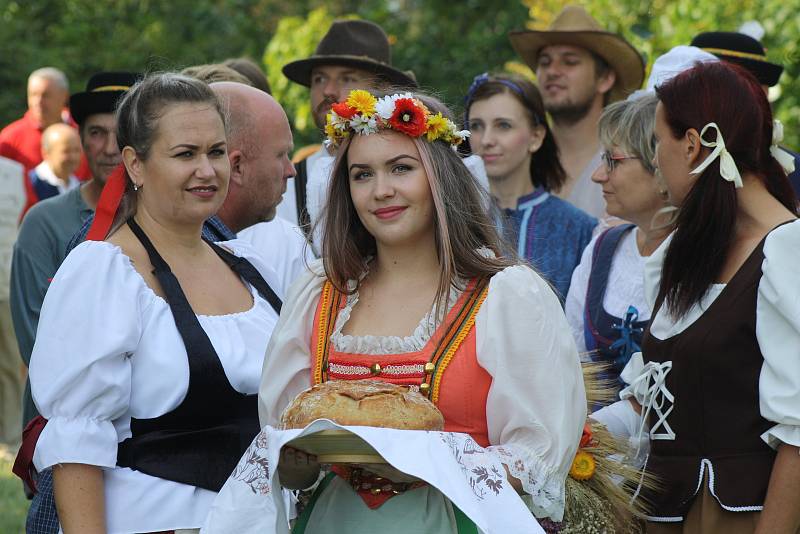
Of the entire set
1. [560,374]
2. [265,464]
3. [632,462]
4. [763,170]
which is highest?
[763,170]

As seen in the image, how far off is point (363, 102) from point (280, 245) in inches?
64.9

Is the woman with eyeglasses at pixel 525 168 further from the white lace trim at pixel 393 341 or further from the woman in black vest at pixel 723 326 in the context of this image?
the white lace trim at pixel 393 341

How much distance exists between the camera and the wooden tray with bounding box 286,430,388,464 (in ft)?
8.86

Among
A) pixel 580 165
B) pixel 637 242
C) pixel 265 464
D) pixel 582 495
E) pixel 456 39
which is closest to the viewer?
pixel 265 464

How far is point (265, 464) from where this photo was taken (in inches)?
116

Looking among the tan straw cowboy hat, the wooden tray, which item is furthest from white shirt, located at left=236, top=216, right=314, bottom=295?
the tan straw cowboy hat

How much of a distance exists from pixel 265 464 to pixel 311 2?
14.5 metres

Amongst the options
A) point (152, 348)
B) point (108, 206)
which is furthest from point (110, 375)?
point (108, 206)

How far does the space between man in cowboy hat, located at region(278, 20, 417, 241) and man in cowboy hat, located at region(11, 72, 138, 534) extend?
3.08 feet

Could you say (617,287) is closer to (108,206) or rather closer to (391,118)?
(391,118)

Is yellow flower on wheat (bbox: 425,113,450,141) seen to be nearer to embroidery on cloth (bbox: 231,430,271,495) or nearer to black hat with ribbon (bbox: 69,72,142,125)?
embroidery on cloth (bbox: 231,430,271,495)

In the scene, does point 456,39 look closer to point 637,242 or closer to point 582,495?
point 637,242

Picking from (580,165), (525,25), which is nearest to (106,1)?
(525,25)

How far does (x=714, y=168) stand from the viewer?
137 inches
